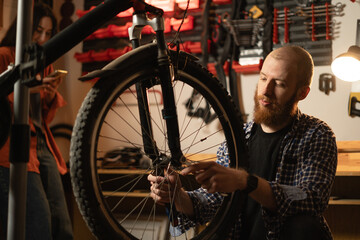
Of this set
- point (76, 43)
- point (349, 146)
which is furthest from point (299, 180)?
point (349, 146)

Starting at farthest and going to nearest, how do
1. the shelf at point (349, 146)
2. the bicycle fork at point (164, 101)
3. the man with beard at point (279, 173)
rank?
the shelf at point (349, 146), the man with beard at point (279, 173), the bicycle fork at point (164, 101)

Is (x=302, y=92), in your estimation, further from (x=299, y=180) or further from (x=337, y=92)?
(x=337, y=92)

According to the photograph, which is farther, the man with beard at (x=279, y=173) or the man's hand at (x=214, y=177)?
the man with beard at (x=279, y=173)

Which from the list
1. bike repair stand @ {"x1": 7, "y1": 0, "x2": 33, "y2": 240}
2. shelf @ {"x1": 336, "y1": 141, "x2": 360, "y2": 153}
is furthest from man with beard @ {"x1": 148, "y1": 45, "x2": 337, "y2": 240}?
shelf @ {"x1": 336, "y1": 141, "x2": 360, "y2": 153}

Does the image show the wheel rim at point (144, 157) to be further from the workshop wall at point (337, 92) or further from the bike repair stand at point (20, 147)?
the bike repair stand at point (20, 147)

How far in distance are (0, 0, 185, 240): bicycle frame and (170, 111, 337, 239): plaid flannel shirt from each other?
0.39 m

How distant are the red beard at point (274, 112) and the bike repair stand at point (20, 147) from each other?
0.85 metres

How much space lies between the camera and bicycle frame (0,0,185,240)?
2.53 ft

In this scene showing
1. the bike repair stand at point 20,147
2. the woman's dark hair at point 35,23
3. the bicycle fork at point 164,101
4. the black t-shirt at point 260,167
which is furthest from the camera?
the woman's dark hair at point 35,23

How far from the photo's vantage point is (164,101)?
37.8 inches

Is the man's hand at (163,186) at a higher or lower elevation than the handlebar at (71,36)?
lower

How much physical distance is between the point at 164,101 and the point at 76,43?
252mm

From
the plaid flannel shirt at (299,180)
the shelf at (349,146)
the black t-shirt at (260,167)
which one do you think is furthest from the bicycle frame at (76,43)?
the shelf at (349,146)

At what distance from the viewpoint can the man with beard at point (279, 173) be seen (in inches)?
42.1
